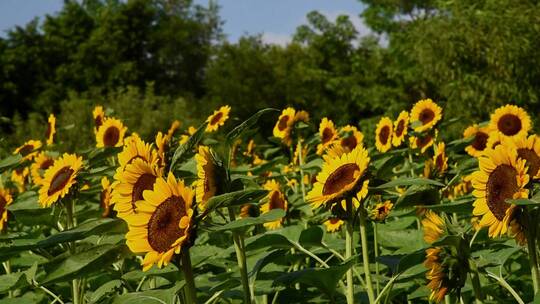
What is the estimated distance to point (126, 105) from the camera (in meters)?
16.7

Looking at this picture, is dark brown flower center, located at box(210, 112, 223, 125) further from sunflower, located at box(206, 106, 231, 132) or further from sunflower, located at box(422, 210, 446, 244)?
sunflower, located at box(422, 210, 446, 244)

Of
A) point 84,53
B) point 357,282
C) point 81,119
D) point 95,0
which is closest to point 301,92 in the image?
point 84,53

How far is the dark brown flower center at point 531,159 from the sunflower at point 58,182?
118cm

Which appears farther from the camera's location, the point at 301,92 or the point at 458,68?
the point at 301,92

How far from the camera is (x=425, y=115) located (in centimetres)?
331

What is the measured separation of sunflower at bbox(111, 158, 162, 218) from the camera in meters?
1.48

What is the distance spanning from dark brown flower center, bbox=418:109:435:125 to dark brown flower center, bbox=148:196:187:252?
2.10 m

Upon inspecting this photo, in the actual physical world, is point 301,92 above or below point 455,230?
above

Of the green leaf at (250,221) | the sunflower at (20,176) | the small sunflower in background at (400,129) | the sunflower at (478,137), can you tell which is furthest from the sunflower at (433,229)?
the sunflower at (20,176)

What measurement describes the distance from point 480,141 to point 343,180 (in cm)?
183

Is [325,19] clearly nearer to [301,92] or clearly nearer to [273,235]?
[301,92]

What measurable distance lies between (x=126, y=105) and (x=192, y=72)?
15.4 meters

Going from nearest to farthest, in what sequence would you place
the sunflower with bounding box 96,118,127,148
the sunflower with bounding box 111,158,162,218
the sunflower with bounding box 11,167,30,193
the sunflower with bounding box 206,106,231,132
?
the sunflower with bounding box 111,158,162,218
the sunflower with bounding box 96,118,127,148
the sunflower with bounding box 206,106,231,132
the sunflower with bounding box 11,167,30,193

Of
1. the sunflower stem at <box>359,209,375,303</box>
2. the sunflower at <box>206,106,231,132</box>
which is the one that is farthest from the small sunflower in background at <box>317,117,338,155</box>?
the sunflower stem at <box>359,209,375,303</box>
